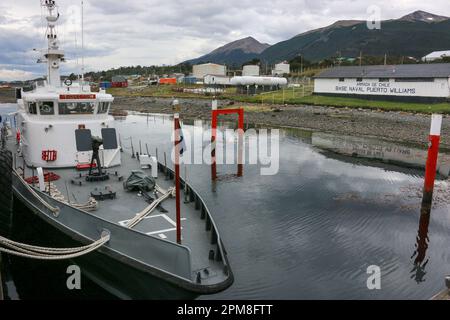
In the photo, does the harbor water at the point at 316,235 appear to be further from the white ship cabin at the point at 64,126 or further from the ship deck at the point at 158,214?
the white ship cabin at the point at 64,126

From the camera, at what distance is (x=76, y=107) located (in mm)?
16969

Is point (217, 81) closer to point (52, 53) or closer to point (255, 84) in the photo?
point (255, 84)

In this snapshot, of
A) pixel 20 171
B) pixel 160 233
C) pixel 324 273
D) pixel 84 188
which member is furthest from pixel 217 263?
pixel 20 171

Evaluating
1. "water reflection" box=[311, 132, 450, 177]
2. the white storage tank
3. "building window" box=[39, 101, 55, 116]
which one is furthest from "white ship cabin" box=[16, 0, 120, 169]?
the white storage tank

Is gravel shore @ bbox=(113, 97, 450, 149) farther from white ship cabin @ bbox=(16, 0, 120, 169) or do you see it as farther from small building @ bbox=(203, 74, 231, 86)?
white ship cabin @ bbox=(16, 0, 120, 169)

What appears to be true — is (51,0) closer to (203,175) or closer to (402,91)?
(203,175)

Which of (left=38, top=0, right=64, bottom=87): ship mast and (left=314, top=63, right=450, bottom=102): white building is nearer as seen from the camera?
(left=38, top=0, right=64, bottom=87): ship mast

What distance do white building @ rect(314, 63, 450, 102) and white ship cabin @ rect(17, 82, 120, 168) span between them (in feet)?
153

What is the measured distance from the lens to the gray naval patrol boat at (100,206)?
29.7 feet

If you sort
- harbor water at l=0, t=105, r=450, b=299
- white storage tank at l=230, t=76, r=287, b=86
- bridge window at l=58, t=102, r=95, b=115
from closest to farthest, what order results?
harbor water at l=0, t=105, r=450, b=299, bridge window at l=58, t=102, r=95, b=115, white storage tank at l=230, t=76, r=287, b=86

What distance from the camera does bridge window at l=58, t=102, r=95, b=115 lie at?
1671 cm

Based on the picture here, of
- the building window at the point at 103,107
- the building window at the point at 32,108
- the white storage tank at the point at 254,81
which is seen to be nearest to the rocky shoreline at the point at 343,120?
the white storage tank at the point at 254,81

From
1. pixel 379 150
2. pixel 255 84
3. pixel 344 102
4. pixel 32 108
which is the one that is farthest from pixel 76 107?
pixel 255 84

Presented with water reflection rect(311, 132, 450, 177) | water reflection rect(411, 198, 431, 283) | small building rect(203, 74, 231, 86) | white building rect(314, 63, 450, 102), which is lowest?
water reflection rect(411, 198, 431, 283)
